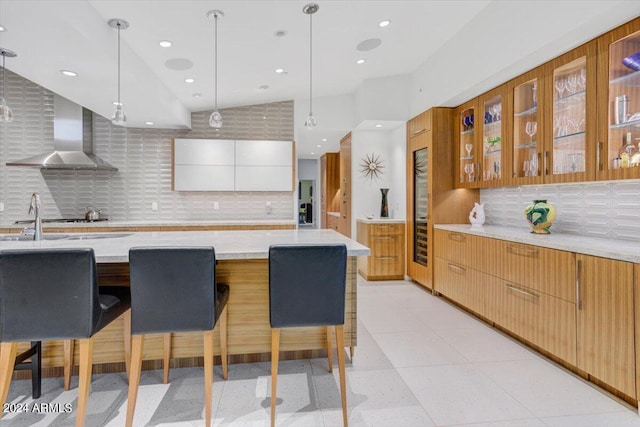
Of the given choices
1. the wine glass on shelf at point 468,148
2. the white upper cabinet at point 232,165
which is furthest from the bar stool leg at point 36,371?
the wine glass on shelf at point 468,148

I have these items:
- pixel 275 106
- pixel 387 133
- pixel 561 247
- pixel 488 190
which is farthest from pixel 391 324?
pixel 275 106

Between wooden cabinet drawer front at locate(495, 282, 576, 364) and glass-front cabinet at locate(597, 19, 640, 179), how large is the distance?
97 cm

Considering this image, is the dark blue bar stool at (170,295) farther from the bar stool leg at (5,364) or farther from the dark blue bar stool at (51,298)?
the bar stool leg at (5,364)

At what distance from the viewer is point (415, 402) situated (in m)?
2.03

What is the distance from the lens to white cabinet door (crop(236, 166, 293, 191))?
5090mm

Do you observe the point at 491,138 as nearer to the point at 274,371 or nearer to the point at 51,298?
the point at 274,371

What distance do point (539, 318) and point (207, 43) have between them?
364 centimetres

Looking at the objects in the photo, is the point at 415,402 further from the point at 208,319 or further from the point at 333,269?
the point at 208,319

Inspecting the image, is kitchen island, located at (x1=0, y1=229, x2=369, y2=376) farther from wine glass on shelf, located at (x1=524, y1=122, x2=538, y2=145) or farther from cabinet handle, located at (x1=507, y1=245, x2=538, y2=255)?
wine glass on shelf, located at (x1=524, y1=122, x2=538, y2=145)

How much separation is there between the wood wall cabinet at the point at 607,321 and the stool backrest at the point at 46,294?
2.85 m

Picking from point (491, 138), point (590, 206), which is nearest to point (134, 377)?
point (590, 206)

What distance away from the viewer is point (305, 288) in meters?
1.83

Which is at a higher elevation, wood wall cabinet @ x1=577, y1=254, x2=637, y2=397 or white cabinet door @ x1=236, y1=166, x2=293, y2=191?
white cabinet door @ x1=236, y1=166, x2=293, y2=191

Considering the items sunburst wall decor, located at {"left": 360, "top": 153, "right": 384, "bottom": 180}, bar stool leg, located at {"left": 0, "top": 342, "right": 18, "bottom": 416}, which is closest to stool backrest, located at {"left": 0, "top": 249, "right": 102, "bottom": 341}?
bar stool leg, located at {"left": 0, "top": 342, "right": 18, "bottom": 416}
